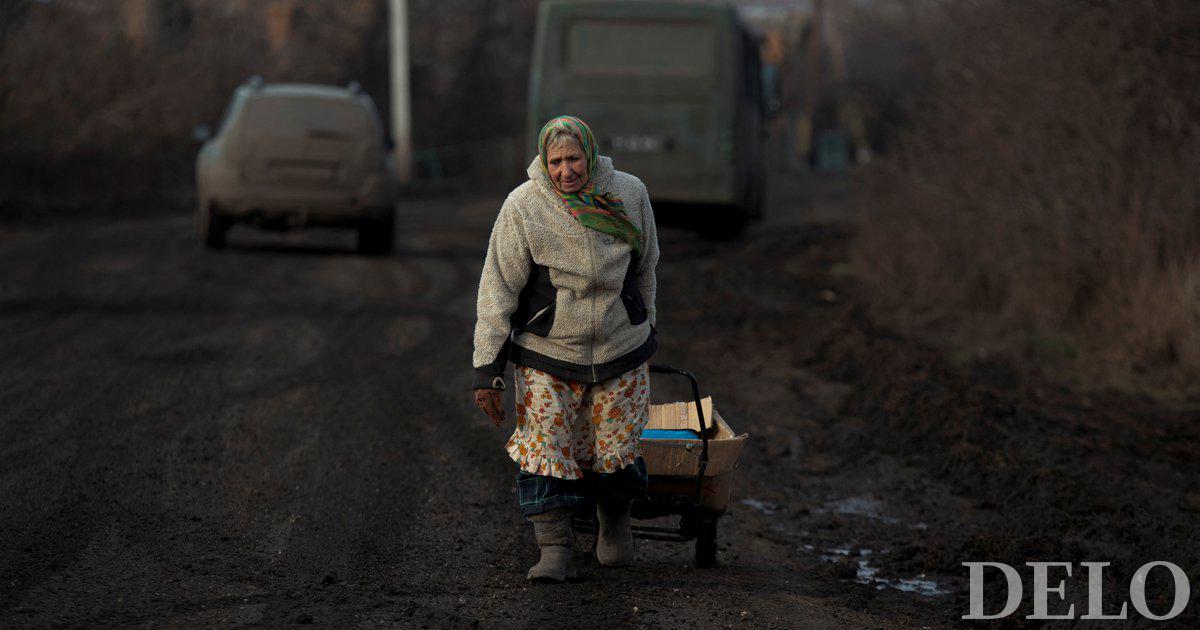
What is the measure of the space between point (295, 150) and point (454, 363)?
6.90 m

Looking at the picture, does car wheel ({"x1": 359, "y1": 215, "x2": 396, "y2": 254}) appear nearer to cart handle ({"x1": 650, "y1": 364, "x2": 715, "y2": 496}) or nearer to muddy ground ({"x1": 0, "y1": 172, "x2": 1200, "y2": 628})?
muddy ground ({"x1": 0, "y1": 172, "x2": 1200, "y2": 628})

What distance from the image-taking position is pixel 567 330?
5.31m

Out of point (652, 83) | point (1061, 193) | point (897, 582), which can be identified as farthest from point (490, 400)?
point (652, 83)

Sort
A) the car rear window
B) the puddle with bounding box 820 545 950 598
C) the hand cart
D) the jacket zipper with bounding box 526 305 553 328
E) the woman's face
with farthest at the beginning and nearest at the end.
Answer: the car rear window → the puddle with bounding box 820 545 950 598 → the hand cart → the jacket zipper with bounding box 526 305 553 328 → the woman's face

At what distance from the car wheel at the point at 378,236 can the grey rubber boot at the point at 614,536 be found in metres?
11.6

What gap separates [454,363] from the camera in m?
10.2

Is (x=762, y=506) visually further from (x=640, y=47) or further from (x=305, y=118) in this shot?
(x=640, y=47)

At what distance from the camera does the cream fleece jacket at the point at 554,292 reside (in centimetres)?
528

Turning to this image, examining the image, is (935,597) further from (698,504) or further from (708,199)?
(708,199)

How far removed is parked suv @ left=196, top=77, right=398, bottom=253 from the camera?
640 inches

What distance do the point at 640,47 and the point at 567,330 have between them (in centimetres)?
1329

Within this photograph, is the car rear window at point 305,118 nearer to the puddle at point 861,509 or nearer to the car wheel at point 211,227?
the car wheel at point 211,227

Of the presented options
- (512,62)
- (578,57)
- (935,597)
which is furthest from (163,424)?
(512,62)

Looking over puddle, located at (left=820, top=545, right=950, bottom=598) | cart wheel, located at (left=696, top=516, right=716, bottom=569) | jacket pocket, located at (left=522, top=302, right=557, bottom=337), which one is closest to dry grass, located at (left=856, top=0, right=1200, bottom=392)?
puddle, located at (left=820, top=545, right=950, bottom=598)
